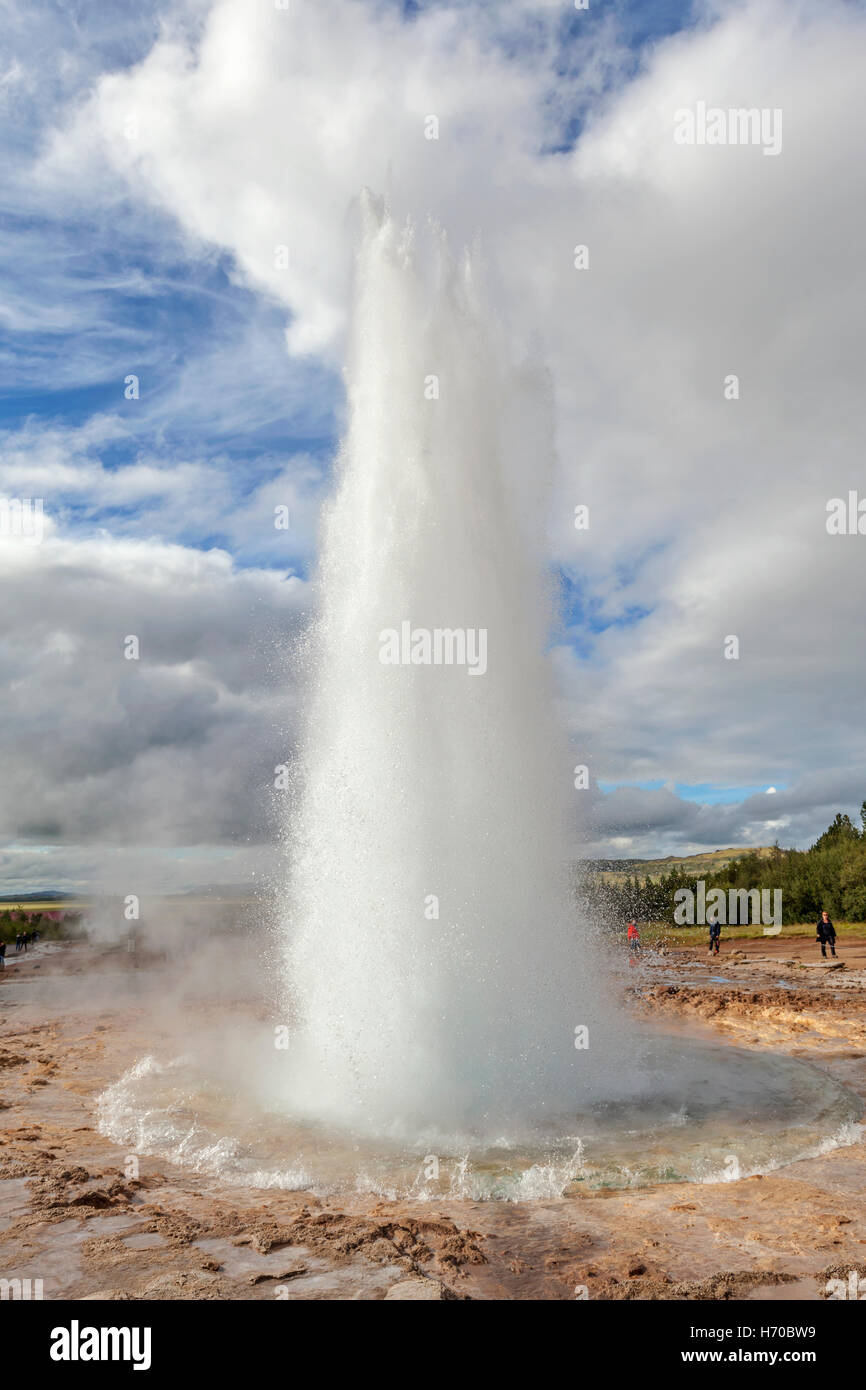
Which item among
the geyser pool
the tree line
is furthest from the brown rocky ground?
the tree line

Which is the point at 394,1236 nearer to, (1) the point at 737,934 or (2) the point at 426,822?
(2) the point at 426,822

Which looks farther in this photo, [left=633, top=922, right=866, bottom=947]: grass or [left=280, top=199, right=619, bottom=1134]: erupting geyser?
[left=633, top=922, right=866, bottom=947]: grass

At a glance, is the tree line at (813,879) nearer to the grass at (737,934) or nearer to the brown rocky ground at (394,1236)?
the grass at (737,934)

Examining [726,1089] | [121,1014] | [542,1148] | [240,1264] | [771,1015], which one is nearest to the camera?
[240,1264]

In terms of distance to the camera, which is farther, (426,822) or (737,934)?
(737,934)

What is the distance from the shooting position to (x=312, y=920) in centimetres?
1202

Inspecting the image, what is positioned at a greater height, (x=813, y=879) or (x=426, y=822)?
(x=426, y=822)

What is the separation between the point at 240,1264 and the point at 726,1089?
844cm

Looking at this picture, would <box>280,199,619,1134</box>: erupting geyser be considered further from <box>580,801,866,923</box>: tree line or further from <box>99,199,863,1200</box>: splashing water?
<box>580,801,866,923</box>: tree line

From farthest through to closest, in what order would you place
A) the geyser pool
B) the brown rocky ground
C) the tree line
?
the tree line, the geyser pool, the brown rocky ground

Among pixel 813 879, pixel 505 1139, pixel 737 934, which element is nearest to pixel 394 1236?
pixel 505 1139

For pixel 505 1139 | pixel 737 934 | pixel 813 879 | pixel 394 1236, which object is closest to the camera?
pixel 394 1236
